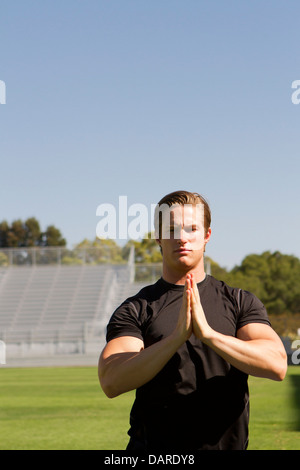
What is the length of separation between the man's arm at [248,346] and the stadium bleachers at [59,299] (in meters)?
41.7

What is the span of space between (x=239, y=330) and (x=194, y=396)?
268 millimetres

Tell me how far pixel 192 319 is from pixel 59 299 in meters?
50.3

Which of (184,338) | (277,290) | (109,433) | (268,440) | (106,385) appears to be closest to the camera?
(184,338)

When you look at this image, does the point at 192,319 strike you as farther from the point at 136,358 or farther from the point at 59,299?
the point at 59,299

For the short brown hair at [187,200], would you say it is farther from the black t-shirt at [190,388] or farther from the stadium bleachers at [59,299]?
the stadium bleachers at [59,299]

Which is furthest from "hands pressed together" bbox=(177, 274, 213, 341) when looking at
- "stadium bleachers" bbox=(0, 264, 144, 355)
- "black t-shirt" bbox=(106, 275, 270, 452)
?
"stadium bleachers" bbox=(0, 264, 144, 355)

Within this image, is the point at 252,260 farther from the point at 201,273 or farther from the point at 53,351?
the point at 201,273

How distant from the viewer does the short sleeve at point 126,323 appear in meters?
2.42

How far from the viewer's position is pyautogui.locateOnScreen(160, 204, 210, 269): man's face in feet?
7.95

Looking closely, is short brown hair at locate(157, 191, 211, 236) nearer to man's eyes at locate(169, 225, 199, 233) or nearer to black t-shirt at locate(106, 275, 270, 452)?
man's eyes at locate(169, 225, 199, 233)

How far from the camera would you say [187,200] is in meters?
2.46

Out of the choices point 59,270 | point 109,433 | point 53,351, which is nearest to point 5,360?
point 53,351

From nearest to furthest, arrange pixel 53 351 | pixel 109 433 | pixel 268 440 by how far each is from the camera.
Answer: pixel 268 440 → pixel 109 433 → pixel 53 351
